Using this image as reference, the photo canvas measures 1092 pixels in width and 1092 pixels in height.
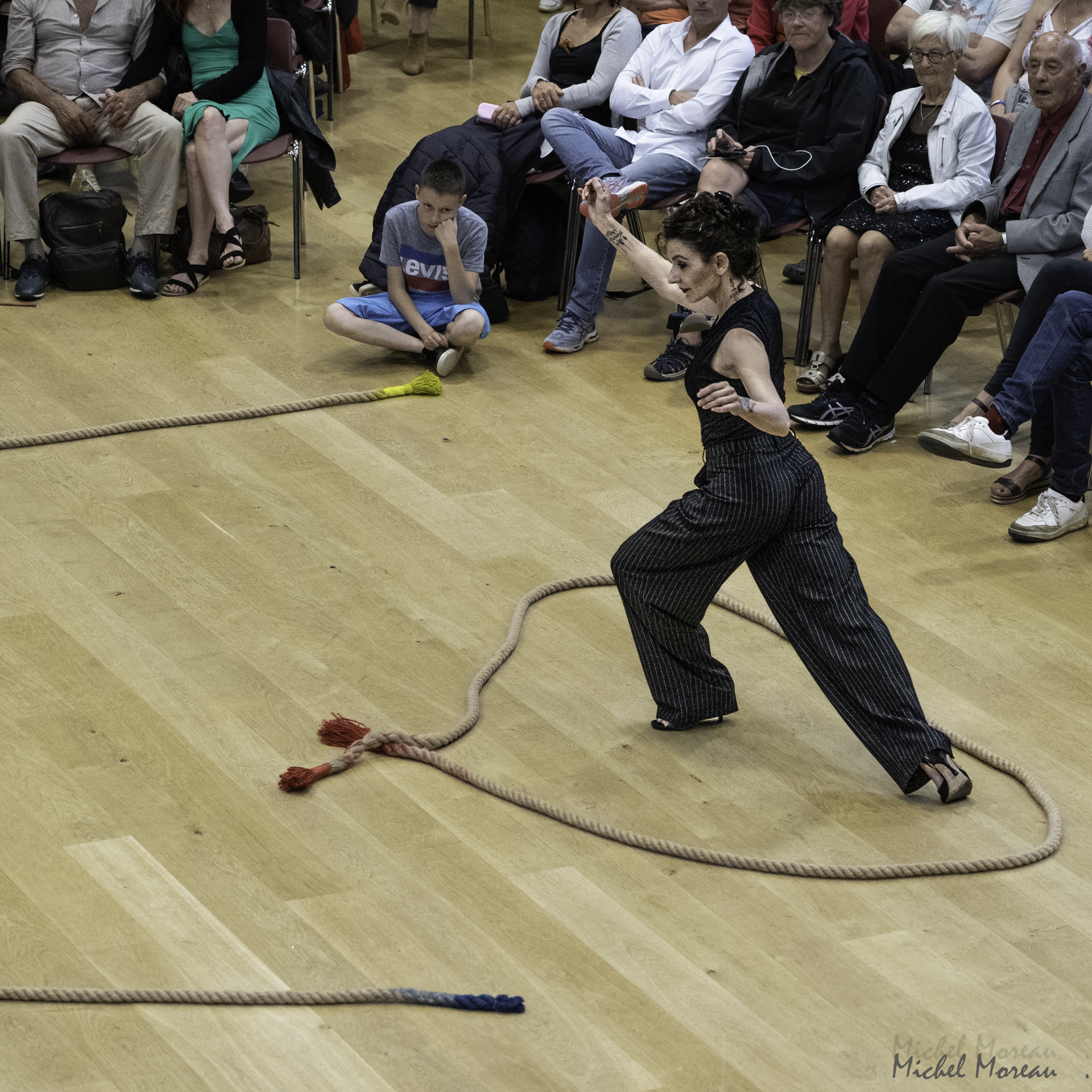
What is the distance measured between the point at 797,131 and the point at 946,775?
2860mm

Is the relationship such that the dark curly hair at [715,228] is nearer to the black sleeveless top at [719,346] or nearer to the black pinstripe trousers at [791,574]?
the black sleeveless top at [719,346]

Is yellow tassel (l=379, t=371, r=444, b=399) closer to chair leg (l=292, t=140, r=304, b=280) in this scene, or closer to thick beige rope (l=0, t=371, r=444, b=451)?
thick beige rope (l=0, t=371, r=444, b=451)

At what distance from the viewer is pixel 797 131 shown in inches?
219

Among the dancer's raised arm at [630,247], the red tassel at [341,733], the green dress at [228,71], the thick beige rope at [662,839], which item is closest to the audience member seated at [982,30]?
the green dress at [228,71]

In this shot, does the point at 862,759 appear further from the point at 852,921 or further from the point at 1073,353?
the point at 1073,353

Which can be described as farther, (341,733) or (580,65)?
(580,65)

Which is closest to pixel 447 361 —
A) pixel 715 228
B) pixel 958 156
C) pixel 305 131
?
pixel 305 131

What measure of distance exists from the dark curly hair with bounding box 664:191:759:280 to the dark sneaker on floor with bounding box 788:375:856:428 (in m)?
1.88

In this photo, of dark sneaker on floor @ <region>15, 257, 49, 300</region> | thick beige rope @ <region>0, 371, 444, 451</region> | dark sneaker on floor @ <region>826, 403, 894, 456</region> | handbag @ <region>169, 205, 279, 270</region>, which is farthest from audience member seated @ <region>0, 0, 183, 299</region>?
dark sneaker on floor @ <region>826, 403, 894, 456</region>

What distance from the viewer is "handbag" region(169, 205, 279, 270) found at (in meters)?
6.08

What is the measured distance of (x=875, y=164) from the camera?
545 cm

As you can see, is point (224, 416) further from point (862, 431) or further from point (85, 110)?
point (862, 431)

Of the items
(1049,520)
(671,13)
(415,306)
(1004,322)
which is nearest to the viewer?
(1049,520)

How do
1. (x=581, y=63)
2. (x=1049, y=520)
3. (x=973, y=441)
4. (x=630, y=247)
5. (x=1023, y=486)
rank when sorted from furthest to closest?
1. (x=581, y=63)
2. (x=973, y=441)
3. (x=1023, y=486)
4. (x=1049, y=520)
5. (x=630, y=247)
